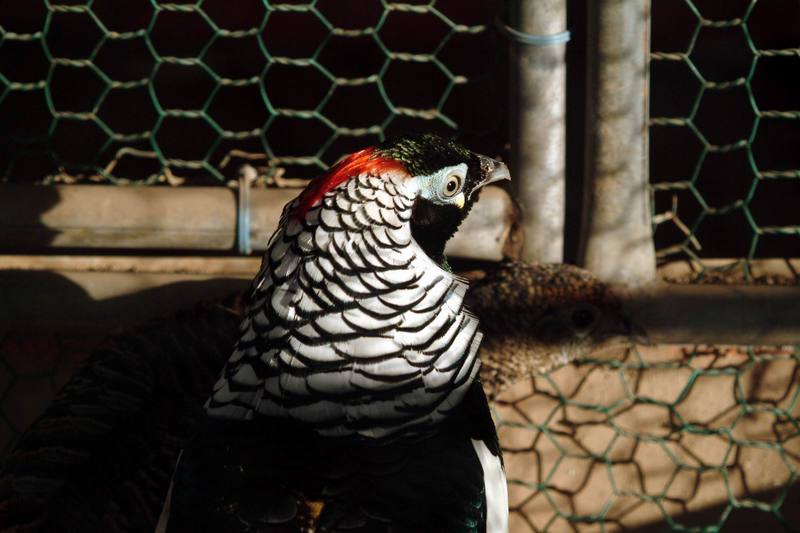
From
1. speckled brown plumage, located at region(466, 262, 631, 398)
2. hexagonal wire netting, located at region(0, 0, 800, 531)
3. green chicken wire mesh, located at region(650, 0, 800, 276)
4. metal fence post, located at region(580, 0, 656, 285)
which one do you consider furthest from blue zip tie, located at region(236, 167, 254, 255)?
green chicken wire mesh, located at region(650, 0, 800, 276)

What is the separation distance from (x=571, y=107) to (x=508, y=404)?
0.80 metres

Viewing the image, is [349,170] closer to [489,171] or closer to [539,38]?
[489,171]

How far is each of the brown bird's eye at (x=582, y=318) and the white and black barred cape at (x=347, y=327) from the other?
0.71 m

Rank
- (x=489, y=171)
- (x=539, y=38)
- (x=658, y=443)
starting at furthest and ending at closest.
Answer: (x=658, y=443) → (x=539, y=38) → (x=489, y=171)

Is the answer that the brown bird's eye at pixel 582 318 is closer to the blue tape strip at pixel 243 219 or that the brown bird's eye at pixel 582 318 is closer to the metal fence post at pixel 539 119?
the metal fence post at pixel 539 119

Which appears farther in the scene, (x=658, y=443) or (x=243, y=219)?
(x=658, y=443)

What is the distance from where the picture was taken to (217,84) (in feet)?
9.87

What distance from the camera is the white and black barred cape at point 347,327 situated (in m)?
1.40

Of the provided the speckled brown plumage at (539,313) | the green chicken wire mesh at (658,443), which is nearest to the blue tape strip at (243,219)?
the speckled brown plumage at (539,313)

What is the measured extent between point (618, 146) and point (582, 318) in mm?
375

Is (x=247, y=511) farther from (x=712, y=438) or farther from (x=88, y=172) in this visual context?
(x=88, y=172)

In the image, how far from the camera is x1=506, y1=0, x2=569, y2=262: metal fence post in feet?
6.50

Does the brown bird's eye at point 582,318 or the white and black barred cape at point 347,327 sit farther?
the brown bird's eye at point 582,318

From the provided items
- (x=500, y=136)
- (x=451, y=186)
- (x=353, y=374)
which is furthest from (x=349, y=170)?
(x=500, y=136)
